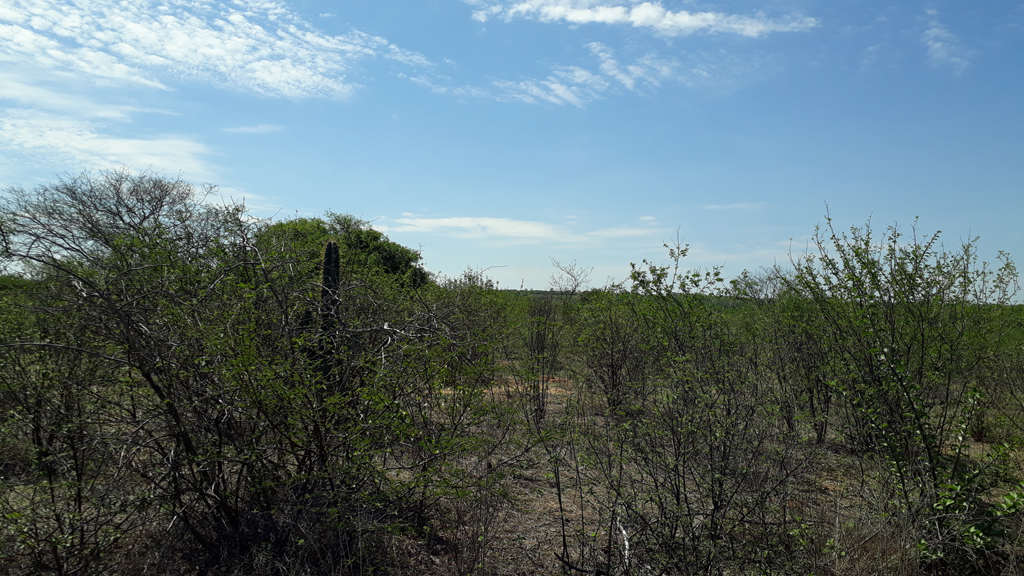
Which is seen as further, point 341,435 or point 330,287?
point 330,287

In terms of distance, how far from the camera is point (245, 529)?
15.5ft

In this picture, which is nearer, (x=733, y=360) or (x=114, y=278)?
(x=114, y=278)

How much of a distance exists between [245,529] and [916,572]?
17.4 feet

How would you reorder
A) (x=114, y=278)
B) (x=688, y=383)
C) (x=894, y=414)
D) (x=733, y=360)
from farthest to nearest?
(x=894, y=414) < (x=733, y=360) < (x=688, y=383) < (x=114, y=278)

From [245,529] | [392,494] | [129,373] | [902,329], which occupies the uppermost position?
[902,329]

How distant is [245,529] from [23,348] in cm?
233

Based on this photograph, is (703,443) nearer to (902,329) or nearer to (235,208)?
(902,329)

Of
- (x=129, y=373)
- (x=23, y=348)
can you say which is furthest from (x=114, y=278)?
(x=23, y=348)

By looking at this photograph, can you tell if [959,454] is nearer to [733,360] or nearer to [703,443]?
[733,360]

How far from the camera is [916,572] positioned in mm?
4480

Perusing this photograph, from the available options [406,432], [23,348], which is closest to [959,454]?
[406,432]

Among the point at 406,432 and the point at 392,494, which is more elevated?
the point at 406,432

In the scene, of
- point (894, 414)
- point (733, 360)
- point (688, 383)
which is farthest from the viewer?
point (894, 414)

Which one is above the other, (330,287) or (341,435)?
(330,287)
